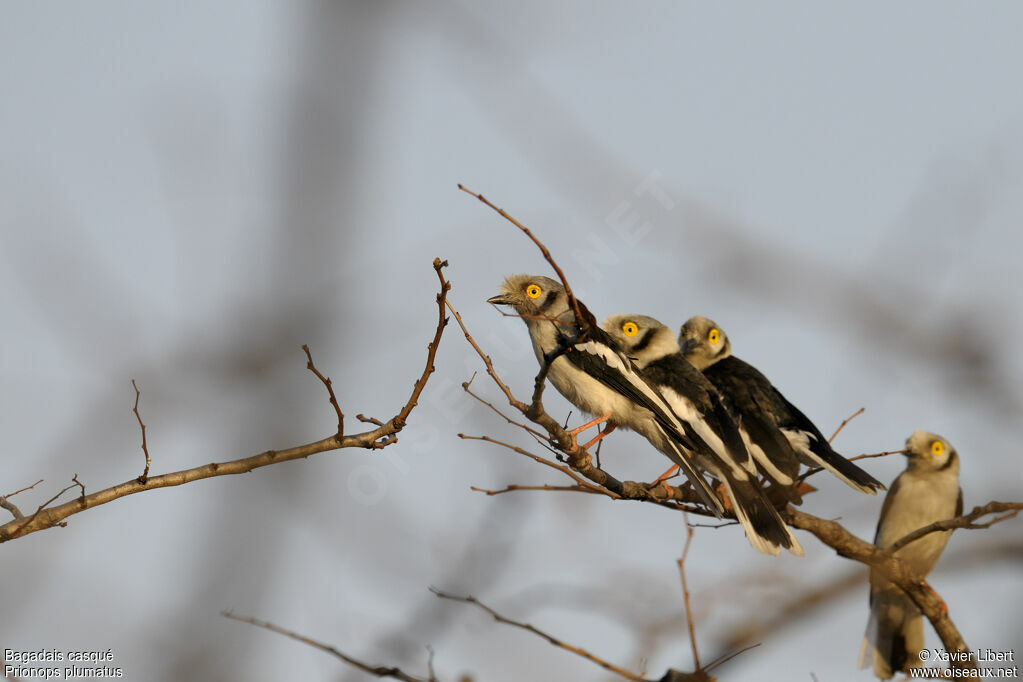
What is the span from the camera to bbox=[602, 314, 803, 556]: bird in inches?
195

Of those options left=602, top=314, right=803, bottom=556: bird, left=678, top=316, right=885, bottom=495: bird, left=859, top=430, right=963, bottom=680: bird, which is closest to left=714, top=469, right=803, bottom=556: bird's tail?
left=602, top=314, right=803, bottom=556: bird

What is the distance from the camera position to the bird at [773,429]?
222 inches

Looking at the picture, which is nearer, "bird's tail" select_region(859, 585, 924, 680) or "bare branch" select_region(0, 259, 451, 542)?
"bare branch" select_region(0, 259, 451, 542)

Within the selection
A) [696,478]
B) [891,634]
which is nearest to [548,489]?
[696,478]

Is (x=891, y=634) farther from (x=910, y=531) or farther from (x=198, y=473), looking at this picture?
(x=198, y=473)

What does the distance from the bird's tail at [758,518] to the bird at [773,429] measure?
34 cm

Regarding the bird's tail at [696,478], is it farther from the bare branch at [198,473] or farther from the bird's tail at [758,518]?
the bare branch at [198,473]

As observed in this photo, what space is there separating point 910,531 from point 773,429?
1735 millimetres

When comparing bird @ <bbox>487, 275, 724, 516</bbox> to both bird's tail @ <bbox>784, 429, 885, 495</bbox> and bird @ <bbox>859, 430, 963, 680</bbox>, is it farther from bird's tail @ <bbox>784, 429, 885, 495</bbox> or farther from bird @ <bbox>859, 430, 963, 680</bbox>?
bird @ <bbox>859, 430, 963, 680</bbox>

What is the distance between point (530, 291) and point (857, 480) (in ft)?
7.57

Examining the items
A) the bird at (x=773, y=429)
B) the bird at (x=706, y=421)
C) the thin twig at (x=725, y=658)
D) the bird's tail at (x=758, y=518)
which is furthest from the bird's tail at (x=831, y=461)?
the thin twig at (x=725, y=658)

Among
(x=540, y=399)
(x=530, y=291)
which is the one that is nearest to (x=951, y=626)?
(x=540, y=399)

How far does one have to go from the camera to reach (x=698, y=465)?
5.46 metres

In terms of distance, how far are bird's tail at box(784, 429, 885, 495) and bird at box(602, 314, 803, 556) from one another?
482 millimetres
